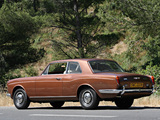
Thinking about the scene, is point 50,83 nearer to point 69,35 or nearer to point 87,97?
point 87,97

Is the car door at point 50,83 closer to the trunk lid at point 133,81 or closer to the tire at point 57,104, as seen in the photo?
the tire at point 57,104

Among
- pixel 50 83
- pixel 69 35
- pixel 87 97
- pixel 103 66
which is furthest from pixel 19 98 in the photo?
pixel 69 35

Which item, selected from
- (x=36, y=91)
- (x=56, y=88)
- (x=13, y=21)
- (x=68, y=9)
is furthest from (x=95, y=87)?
(x=68, y=9)

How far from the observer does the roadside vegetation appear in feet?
93.7

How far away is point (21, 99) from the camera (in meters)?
13.6

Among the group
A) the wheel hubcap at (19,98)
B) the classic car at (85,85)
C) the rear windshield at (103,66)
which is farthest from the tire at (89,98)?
the wheel hubcap at (19,98)

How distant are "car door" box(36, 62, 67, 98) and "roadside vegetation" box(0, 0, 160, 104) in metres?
14.7

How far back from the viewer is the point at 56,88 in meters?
12.7

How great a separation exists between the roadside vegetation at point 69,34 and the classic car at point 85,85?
14.7 meters

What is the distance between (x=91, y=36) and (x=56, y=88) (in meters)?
19.9

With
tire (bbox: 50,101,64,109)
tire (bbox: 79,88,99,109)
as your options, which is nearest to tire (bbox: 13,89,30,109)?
tire (bbox: 50,101,64,109)

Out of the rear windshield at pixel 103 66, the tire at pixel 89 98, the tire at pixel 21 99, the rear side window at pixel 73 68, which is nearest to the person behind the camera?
the tire at pixel 89 98

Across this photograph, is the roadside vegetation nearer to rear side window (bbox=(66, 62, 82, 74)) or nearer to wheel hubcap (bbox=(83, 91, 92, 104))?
rear side window (bbox=(66, 62, 82, 74))

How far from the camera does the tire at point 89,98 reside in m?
11.5
